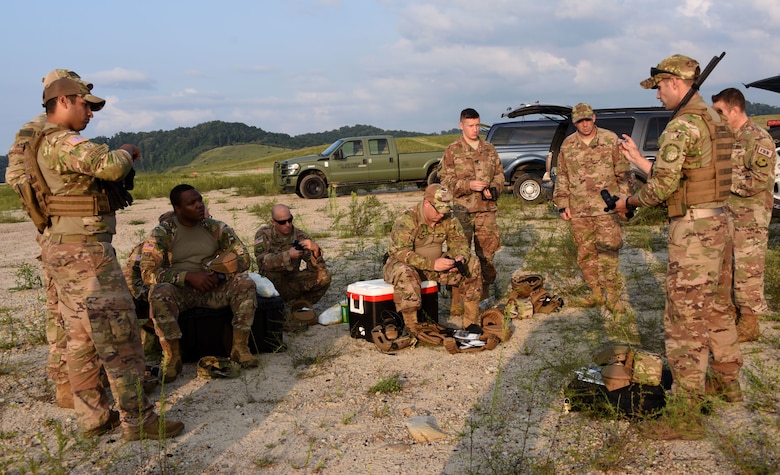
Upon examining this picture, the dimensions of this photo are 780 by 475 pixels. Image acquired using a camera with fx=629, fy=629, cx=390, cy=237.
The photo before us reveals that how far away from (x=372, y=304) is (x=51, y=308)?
2576mm

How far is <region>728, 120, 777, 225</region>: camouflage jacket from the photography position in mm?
5094

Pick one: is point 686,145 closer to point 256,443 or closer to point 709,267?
point 709,267

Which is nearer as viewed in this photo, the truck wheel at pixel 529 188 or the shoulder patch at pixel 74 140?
the shoulder patch at pixel 74 140

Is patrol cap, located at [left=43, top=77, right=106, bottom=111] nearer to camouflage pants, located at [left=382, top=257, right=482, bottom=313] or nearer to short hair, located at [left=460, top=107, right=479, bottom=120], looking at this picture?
camouflage pants, located at [left=382, top=257, right=482, bottom=313]

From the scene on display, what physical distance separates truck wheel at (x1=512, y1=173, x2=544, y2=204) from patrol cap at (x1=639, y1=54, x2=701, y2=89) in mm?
10482

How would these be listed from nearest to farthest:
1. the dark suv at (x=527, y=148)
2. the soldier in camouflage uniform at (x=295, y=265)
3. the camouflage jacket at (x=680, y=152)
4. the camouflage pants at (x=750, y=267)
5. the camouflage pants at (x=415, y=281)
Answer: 1. the camouflage jacket at (x=680, y=152)
2. the camouflage pants at (x=750, y=267)
3. the camouflage pants at (x=415, y=281)
4. the soldier in camouflage uniform at (x=295, y=265)
5. the dark suv at (x=527, y=148)

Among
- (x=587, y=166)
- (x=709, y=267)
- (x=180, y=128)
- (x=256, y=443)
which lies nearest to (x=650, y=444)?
(x=709, y=267)

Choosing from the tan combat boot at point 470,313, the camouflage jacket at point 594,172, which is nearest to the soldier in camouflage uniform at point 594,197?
the camouflage jacket at point 594,172

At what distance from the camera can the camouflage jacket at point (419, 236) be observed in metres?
5.86

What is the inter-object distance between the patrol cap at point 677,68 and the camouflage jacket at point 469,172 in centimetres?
304

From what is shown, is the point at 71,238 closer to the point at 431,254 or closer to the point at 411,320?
the point at 411,320

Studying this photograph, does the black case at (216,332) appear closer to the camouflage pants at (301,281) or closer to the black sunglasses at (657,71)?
the camouflage pants at (301,281)

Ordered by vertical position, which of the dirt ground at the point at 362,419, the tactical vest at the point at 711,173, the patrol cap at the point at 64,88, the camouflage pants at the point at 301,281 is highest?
the patrol cap at the point at 64,88

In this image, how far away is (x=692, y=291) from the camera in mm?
3730
